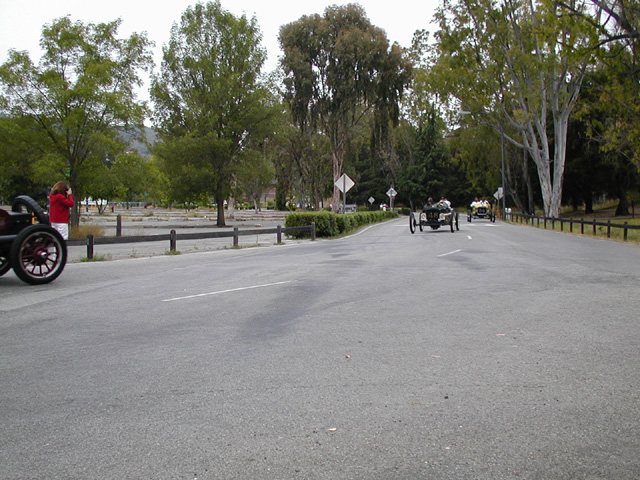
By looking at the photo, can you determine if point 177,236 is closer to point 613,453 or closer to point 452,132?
point 613,453

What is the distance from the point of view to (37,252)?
32.5ft

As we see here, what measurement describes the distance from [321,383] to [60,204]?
10.8 m

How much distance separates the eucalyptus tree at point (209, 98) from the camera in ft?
138

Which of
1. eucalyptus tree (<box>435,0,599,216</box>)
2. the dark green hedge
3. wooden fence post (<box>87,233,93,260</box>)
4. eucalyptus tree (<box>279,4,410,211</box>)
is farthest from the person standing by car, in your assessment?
eucalyptus tree (<box>279,4,410,211</box>)

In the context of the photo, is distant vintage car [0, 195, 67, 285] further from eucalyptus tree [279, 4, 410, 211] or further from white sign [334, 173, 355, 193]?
eucalyptus tree [279, 4, 410, 211]

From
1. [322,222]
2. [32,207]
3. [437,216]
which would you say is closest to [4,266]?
[32,207]

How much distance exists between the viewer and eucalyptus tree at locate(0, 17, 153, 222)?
1104 inches

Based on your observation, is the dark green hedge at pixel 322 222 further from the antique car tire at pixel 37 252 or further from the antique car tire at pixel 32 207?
the antique car tire at pixel 32 207

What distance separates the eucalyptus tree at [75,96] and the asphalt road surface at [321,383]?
70.2ft

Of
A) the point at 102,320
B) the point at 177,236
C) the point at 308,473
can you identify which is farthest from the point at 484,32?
the point at 308,473

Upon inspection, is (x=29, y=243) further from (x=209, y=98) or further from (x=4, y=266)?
(x=209, y=98)

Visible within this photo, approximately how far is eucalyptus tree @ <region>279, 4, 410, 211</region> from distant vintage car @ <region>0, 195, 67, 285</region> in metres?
34.8

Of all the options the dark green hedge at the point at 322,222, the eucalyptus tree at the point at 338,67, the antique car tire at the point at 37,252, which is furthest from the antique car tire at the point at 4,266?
the eucalyptus tree at the point at 338,67

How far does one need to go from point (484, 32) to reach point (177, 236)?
27.4 meters
